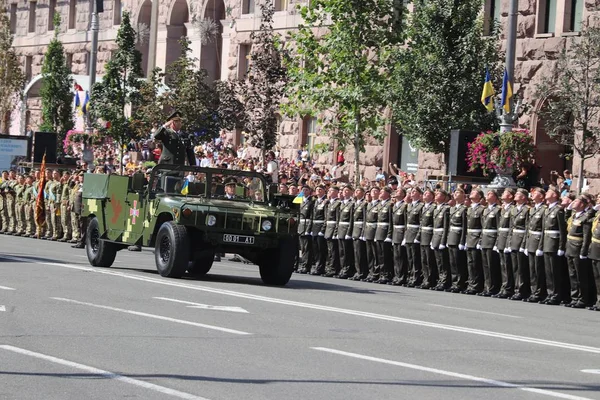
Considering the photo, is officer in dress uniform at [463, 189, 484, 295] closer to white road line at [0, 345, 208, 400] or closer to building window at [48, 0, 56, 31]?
white road line at [0, 345, 208, 400]

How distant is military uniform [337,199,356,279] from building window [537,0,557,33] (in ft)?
33.1

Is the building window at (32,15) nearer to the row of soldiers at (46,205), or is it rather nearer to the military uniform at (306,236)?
the row of soldiers at (46,205)

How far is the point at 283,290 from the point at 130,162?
26.4 meters

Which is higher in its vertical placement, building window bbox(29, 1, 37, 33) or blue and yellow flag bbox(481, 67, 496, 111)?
building window bbox(29, 1, 37, 33)

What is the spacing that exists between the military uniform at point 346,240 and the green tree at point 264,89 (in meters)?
11.9

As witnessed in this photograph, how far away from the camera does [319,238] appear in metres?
27.0

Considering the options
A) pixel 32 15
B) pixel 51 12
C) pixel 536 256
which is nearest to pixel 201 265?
pixel 536 256

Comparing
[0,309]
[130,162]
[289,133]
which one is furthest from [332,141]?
[0,309]

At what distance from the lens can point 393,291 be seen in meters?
21.9

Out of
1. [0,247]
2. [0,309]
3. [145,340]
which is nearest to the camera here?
[145,340]

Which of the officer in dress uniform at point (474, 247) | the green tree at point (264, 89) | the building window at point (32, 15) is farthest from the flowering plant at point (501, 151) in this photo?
the building window at point (32, 15)

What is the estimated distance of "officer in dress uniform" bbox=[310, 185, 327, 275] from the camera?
26.9m

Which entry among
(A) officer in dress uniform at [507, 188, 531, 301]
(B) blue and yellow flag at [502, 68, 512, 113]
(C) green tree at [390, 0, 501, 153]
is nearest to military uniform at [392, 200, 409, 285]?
(A) officer in dress uniform at [507, 188, 531, 301]

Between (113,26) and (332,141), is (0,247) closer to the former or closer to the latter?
(332,141)
